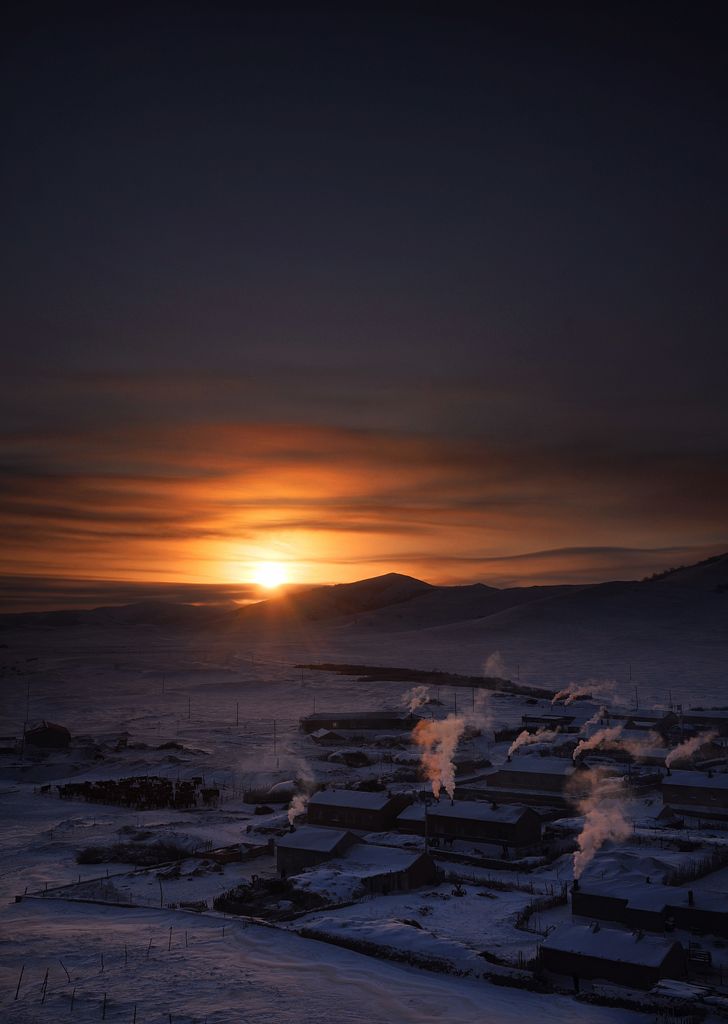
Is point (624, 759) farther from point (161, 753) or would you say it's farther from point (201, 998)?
point (201, 998)

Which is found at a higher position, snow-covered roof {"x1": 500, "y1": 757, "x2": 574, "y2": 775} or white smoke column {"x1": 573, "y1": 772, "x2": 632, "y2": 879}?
snow-covered roof {"x1": 500, "y1": 757, "x2": 574, "y2": 775}

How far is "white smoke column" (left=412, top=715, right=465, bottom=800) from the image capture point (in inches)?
1784

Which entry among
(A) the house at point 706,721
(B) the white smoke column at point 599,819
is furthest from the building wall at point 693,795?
(A) the house at point 706,721

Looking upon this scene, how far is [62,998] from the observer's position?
803 inches

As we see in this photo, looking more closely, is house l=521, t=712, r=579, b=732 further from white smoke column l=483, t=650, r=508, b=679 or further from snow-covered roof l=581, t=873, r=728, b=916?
snow-covered roof l=581, t=873, r=728, b=916

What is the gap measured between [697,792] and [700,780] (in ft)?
2.35

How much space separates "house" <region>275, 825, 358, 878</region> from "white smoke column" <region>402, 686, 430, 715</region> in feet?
142

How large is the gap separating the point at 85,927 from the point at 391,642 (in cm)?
13602

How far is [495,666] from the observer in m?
114

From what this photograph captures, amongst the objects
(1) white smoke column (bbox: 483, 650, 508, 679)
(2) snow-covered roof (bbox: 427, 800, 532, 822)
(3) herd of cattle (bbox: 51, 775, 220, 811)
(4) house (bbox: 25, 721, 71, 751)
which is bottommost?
(3) herd of cattle (bbox: 51, 775, 220, 811)

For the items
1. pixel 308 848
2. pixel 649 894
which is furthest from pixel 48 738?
pixel 649 894

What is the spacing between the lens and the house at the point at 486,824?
34656 mm

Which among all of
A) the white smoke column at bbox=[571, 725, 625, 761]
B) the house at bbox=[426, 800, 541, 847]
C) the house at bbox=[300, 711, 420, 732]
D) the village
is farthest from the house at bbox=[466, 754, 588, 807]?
the house at bbox=[300, 711, 420, 732]

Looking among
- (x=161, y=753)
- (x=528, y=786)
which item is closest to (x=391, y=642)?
(x=161, y=753)
